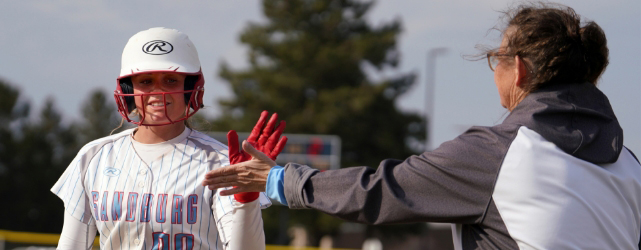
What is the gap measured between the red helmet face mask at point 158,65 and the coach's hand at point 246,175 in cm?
42

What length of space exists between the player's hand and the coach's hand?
0.22 feet

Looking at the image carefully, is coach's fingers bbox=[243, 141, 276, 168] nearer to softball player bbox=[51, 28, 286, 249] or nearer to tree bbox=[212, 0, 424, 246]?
softball player bbox=[51, 28, 286, 249]

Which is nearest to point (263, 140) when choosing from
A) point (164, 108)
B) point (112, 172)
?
point (164, 108)

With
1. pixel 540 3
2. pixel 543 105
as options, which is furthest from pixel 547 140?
pixel 540 3

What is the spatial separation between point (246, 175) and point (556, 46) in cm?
127

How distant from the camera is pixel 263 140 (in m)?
2.89

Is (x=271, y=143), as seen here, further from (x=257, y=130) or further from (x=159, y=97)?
(x=159, y=97)

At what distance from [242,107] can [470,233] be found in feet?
105

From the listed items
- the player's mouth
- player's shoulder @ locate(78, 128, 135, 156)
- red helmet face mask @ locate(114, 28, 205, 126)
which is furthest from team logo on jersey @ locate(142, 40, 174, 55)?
player's shoulder @ locate(78, 128, 135, 156)

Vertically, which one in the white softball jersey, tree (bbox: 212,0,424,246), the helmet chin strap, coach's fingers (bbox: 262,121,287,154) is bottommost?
tree (bbox: 212,0,424,246)

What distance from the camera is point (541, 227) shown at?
231cm

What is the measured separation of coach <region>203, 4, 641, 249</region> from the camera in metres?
2.31

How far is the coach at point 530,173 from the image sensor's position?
231cm

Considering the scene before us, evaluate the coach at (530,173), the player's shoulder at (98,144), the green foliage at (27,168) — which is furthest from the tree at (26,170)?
the coach at (530,173)
